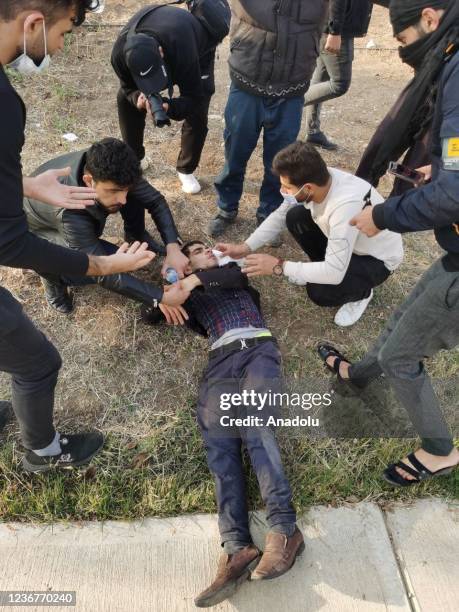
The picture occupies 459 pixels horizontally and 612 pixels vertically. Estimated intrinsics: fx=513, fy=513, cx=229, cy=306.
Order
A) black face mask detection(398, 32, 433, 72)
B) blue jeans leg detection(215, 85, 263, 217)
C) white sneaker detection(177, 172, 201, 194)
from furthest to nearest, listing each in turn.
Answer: white sneaker detection(177, 172, 201, 194), blue jeans leg detection(215, 85, 263, 217), black face mask detection(398, 32, 433, 72)

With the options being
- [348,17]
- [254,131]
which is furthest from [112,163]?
[348,17]

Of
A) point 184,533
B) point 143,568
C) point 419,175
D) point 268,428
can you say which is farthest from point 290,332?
point 143,568

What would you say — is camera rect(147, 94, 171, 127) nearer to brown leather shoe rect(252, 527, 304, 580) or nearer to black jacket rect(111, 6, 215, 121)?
black jacket rect(111, 6, 215, 121)

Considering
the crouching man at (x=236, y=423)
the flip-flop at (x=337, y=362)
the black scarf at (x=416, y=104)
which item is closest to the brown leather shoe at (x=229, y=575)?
the crouching man at (x=236, y=423)

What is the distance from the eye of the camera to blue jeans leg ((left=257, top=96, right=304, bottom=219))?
3301 millimetres

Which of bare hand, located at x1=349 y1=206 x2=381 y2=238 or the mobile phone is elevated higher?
bare hand, located at x1=349 y1=206 x2=381 y2=238

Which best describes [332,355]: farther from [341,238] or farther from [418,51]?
[418,51]

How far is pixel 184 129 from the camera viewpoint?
378cm

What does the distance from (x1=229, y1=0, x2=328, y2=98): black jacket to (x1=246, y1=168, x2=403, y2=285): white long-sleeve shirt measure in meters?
0.81

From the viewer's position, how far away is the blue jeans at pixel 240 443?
2.22m

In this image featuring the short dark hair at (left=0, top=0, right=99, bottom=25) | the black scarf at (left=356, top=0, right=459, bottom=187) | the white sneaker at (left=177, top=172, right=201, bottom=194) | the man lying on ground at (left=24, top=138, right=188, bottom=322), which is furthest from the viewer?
the white sneaker at (left=177, top=172, right=201, bottom=194)

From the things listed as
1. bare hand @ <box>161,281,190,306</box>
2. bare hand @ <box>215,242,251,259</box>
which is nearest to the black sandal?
bare hand @ <box>215,242,251,259</box>

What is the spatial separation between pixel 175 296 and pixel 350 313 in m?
1.13

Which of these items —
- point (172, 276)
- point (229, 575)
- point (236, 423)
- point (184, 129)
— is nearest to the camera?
point (229, 575)
